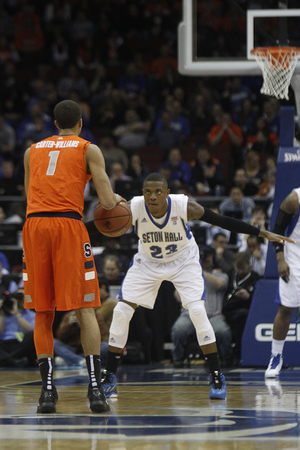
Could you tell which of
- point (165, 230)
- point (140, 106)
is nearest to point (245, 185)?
point (140, 106)

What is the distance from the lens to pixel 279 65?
26.6ft

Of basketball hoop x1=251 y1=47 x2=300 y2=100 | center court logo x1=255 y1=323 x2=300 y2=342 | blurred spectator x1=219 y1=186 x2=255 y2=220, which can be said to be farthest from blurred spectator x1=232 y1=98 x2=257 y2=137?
center court logo x1=255 y1=323 x2=300 y2=342

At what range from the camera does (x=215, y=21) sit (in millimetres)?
16797

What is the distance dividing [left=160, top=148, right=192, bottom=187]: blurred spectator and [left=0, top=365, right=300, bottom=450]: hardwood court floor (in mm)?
5990

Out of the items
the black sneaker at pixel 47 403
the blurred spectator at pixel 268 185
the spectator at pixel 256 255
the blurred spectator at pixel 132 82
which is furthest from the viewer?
the blurred spectator at pixel 132 82

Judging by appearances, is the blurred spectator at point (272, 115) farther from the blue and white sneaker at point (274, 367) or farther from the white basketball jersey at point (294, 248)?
the blue and white sneaker at point (274, 367)

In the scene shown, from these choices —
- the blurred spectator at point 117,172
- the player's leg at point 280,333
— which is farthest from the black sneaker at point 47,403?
the blurred spectator at point 117,172

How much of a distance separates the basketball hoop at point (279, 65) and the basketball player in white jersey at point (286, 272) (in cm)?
160

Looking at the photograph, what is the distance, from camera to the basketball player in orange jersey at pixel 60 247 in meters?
4.79

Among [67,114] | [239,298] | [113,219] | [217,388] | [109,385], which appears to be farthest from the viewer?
[239,298]

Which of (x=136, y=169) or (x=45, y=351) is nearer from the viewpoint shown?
(x=45, y=351)

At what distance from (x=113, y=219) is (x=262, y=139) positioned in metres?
8.62

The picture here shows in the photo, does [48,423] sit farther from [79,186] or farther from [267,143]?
[267,143]

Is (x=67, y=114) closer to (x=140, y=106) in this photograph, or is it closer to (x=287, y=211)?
(x=287, y=211)
